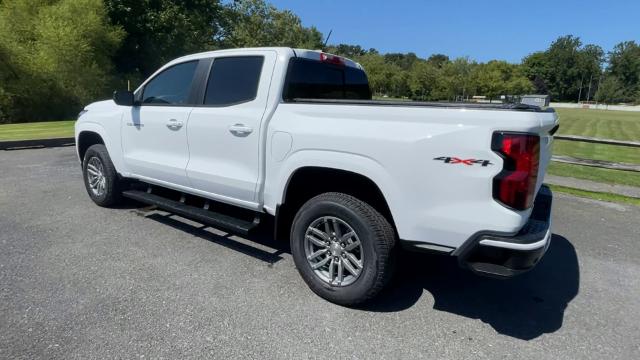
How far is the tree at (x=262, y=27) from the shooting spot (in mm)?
41375

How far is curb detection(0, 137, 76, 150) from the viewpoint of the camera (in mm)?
10875

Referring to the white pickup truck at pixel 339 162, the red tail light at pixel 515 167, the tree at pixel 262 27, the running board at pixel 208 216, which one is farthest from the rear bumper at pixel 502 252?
the tree at pixel 262 27

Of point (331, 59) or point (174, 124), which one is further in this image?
point (174, 124)

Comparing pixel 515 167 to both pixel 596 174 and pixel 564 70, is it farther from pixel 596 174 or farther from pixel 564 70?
pixel 564 70

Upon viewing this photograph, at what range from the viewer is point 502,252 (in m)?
2.58

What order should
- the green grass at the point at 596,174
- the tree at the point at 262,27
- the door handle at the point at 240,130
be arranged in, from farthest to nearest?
1. the tree at the point at 262,27
2. the green grass at the point at 596,174
3. the door handle at the point at 240,130

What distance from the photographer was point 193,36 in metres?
31.3

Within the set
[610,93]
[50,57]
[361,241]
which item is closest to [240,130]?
[361,241]

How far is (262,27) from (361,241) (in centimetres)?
4409

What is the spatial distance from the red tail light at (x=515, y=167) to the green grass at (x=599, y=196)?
5338 mm

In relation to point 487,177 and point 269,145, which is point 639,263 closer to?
point 487,177

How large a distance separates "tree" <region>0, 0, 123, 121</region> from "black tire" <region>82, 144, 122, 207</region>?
1786cm

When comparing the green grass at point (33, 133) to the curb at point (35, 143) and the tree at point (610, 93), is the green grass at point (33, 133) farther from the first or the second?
the tree at point (610, 93)

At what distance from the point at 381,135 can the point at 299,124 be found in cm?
73
